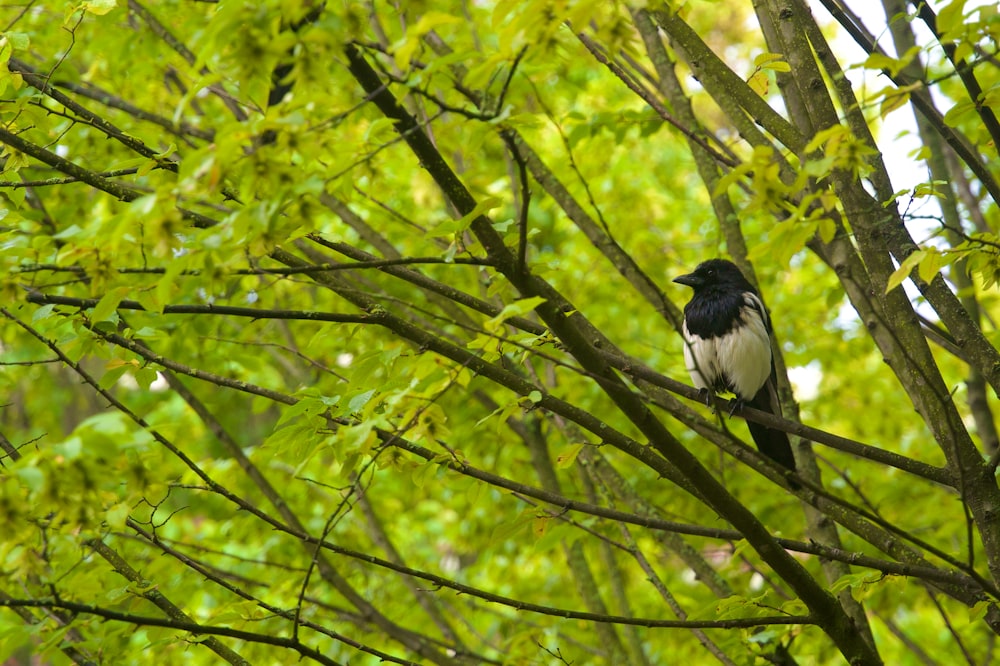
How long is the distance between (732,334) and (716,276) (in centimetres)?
32

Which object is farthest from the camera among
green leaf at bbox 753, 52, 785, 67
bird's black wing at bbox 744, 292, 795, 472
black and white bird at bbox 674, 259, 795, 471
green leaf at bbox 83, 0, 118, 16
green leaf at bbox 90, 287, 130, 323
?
black and white bird at bbox 674, 259, 795, 471

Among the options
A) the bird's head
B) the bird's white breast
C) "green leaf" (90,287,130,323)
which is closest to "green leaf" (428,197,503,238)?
"green leaf" (90,287,130,323)

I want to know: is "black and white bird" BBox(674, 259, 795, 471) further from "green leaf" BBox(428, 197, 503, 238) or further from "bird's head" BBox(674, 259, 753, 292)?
"green leaf" BBox(428, 197, 503, 238)

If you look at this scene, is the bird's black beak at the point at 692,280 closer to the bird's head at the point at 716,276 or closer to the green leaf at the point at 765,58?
the bird's head at the point at 716,276

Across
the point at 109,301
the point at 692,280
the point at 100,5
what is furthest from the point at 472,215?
the point at 692,280

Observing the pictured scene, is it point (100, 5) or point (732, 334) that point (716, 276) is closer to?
point (732, 334)

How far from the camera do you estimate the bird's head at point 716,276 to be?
480cm

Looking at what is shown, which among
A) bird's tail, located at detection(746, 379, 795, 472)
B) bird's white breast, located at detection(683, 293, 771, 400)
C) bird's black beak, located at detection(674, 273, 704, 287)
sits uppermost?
bird's black beak, located at detection(674, 273, 704, 287)

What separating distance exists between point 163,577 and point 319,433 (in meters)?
2.31

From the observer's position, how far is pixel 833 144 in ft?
6.70

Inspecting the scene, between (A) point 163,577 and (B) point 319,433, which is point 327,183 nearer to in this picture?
(B) point 319,433

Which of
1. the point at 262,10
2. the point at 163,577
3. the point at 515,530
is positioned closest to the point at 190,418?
the point at 163,577

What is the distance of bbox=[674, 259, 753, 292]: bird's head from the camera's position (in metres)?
4.80

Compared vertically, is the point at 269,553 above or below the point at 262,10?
above
